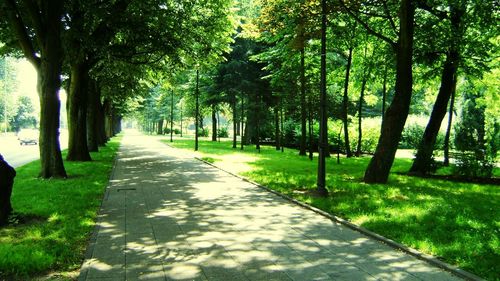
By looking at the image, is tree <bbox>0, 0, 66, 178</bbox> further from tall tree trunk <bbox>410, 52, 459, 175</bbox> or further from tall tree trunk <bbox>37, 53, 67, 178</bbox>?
tall tree trunk <bbox>410, 52, 459, 175</bbox>

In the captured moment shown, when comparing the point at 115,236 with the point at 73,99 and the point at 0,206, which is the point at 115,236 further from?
the point at 73,99

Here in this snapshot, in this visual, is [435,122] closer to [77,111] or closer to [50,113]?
[50,113]

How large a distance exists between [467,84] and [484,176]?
1306 centimetres

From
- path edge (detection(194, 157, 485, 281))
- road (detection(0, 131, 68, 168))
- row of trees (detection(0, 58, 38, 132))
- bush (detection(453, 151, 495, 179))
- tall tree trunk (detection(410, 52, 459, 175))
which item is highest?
row of trees (detection(0, 58, 38, 132))

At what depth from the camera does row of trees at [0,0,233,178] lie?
13102 mm

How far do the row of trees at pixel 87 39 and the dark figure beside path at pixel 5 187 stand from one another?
6.30 metres

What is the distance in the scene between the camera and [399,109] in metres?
13.6

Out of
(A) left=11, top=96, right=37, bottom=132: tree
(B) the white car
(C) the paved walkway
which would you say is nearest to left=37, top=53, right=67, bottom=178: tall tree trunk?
(C) the paved walkway

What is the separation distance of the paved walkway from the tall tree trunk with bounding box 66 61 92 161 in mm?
9253

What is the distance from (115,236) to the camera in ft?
22.5

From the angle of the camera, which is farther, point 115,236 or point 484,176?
point 484,176

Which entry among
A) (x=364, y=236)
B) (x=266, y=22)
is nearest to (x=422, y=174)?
(x=266, y=22)

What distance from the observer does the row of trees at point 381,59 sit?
44.9 feet

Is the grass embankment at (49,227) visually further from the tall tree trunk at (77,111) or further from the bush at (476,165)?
the bush at (476,165)
